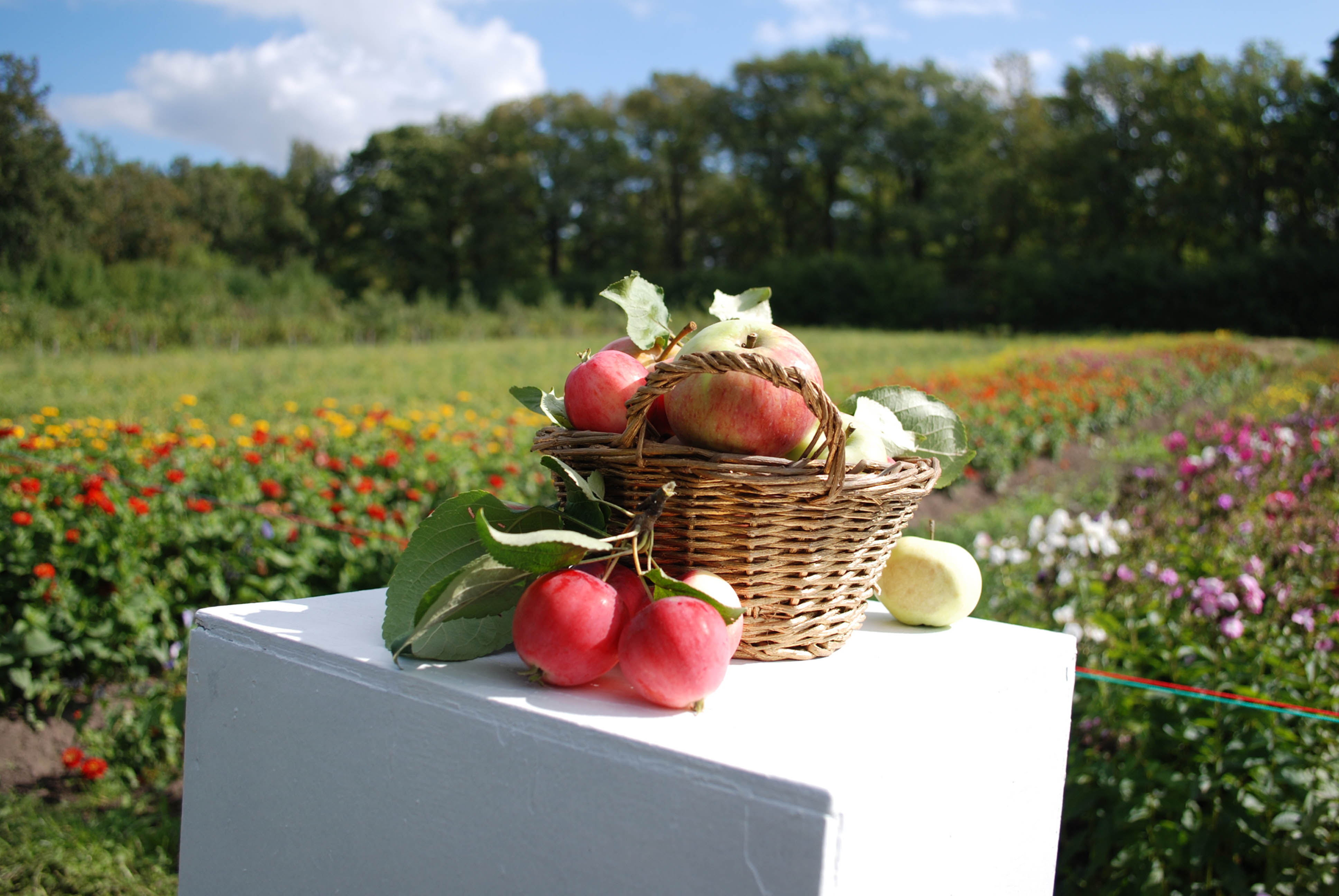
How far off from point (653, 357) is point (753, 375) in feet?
0.80

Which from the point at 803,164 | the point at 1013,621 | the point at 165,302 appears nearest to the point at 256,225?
the point at 165,302

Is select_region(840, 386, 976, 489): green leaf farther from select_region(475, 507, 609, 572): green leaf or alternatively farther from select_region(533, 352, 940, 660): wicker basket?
select_region(475, 507, 609, 572): green leaf

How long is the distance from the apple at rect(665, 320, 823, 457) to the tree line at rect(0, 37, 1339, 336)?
76.7 ft

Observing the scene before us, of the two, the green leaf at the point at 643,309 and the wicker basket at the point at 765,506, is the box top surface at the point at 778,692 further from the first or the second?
the green leaf at the point at 643,309

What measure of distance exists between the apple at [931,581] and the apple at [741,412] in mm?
349

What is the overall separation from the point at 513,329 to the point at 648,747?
2438 centimetres

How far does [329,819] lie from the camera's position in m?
1.01

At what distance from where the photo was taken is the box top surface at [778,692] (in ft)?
2.65

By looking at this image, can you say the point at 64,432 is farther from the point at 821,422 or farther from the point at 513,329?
the point at 513,329

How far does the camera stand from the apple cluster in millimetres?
843

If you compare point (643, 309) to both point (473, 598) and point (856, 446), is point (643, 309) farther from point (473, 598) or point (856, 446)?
point (473, 598)

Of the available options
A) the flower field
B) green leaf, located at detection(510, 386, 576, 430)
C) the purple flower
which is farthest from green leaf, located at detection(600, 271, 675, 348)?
the purple flower

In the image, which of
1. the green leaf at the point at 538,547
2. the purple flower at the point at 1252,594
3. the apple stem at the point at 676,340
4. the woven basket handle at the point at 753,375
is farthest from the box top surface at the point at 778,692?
the purple flower at the point at 1252,594

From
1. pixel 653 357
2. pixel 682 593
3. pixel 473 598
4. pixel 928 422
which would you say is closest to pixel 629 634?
pixel 682 593
